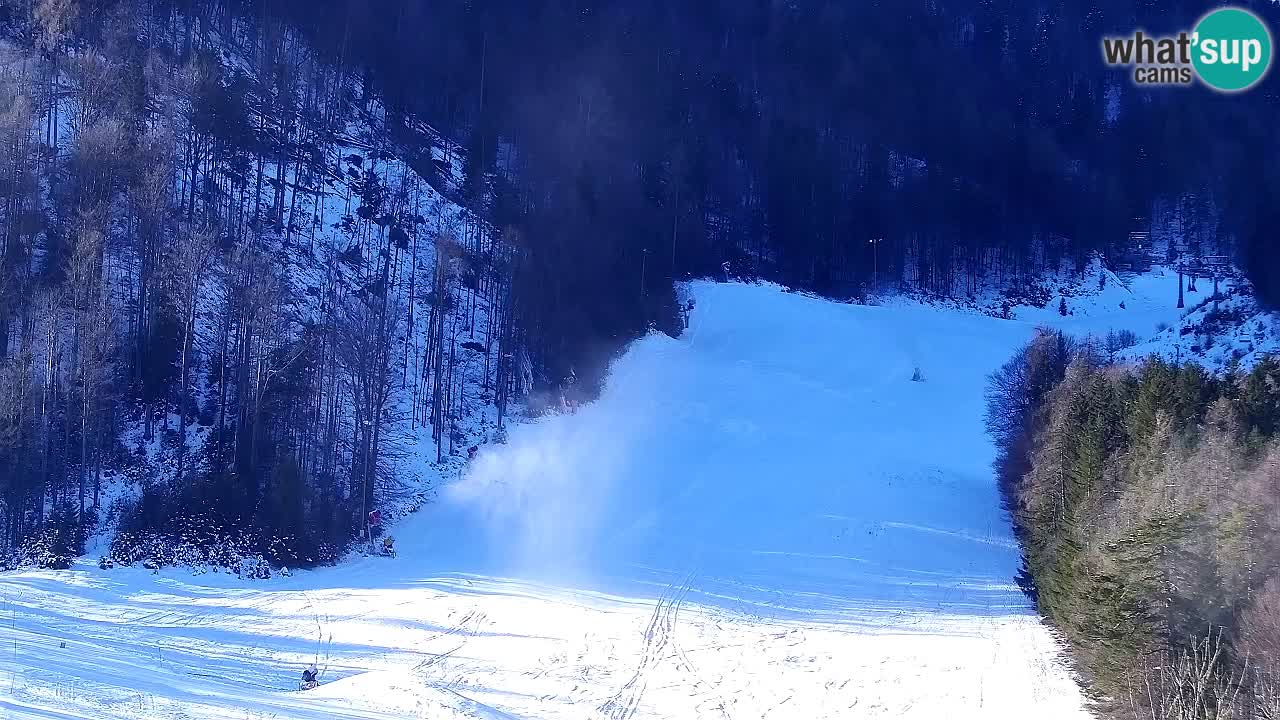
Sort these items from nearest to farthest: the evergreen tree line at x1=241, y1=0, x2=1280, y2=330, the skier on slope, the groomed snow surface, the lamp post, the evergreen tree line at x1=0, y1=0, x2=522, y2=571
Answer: the skier on slope
the groomed snow surface
the evergreen tree line at x1=0, y1=0, x2=522, y2=571
the evergreen tree line at x1=241, y1=0, x2=1280, y2=330
the lamp post

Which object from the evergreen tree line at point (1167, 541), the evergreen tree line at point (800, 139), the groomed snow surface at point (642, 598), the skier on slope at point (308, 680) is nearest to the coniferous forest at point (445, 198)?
the evergreen tree line at point (800, 139)

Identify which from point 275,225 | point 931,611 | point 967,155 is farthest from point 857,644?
point 967,155

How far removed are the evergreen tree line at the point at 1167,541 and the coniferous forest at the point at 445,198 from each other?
791 inches

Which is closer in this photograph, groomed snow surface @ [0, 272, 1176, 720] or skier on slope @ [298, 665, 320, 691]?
skier on slope @ [298, 665, 320, 691]

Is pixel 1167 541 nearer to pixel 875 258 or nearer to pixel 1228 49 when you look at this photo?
pixel 1228 49

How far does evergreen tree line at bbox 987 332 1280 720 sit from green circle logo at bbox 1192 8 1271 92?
1154 cm

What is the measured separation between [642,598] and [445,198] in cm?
3160

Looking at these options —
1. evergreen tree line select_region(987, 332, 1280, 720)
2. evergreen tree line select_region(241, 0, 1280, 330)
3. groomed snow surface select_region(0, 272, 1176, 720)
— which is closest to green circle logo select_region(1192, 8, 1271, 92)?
evergreen tree line select_region(987, 332, 1280, 720)

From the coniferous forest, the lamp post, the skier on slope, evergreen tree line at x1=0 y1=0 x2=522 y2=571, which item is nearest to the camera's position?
the skier on slope

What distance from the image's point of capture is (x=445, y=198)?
169 feet

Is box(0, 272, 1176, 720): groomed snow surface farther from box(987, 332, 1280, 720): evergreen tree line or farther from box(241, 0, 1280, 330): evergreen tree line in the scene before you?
box(241, 0, 1280, 330): evergreen tree line

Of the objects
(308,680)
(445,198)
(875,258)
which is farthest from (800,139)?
(308,680)

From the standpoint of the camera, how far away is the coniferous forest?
101 feet

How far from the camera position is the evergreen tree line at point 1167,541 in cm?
1428
